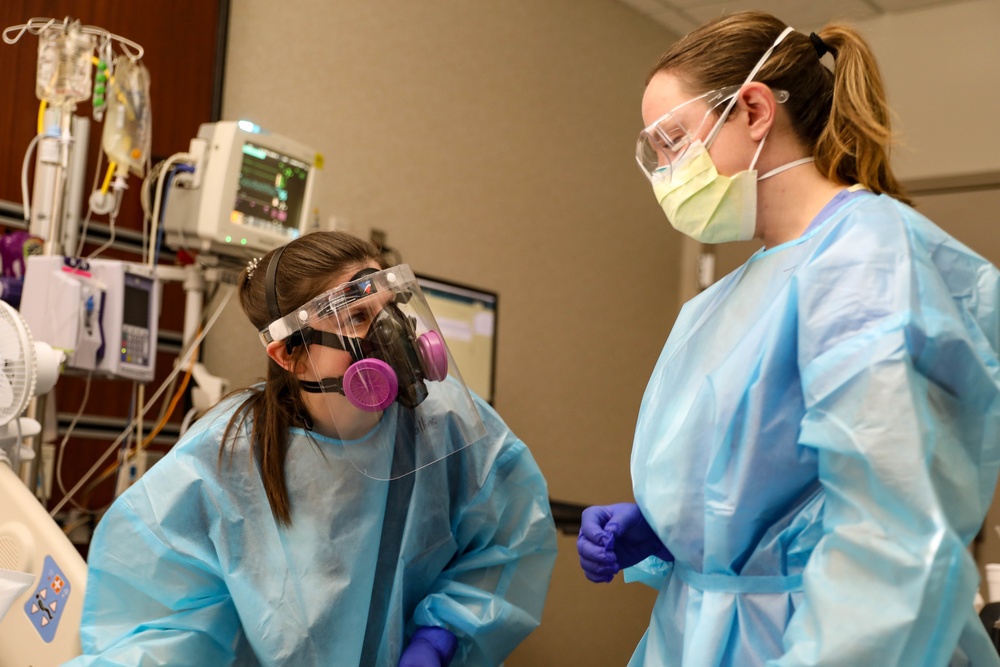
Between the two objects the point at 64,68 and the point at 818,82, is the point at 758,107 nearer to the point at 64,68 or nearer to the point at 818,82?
the point at 818,82

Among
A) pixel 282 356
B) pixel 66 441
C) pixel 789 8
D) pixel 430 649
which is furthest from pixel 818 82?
pixel 789 8

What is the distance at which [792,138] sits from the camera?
132 centimetres

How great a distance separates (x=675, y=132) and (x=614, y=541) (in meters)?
0.58

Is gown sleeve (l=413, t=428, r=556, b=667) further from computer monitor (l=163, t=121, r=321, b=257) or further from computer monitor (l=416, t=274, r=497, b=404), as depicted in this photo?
computer monitor (l=416, t=274, r=497, b=404)

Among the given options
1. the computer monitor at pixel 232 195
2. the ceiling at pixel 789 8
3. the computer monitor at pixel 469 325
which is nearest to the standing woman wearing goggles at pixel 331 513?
the computer monitor at pixel 232 195

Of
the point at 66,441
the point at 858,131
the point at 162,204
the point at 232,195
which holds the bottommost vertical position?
the point at 66,441

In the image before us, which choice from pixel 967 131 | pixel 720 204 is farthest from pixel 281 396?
pixel 967 131

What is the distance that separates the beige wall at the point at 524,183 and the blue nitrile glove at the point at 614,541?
190 centimetres

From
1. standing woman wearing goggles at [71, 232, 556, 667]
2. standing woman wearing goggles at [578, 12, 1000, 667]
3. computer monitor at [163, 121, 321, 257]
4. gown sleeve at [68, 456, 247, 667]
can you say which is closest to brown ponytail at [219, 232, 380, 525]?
standing woman wearing goggles at [71, 232, 556, 667]

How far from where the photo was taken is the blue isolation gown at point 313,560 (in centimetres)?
155

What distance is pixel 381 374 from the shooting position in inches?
59.9

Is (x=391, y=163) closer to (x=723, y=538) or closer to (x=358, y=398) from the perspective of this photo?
(x=358, y=398)

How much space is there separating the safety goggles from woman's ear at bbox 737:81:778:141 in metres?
0.01

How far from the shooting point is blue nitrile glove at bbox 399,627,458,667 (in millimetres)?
1547
